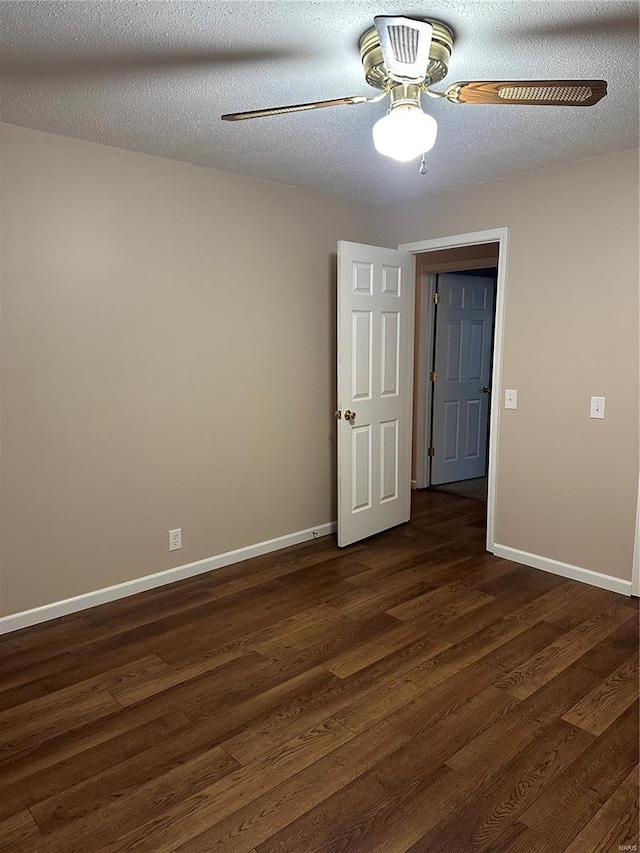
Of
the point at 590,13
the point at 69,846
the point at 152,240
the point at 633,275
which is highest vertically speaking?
the point at 590,13

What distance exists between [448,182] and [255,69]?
6.47ft

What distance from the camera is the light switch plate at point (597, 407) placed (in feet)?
11.0

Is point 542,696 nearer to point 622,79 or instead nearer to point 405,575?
point 405,575

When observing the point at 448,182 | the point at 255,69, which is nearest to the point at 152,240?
the point at 255,69

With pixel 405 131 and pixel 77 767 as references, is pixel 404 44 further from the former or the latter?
pixel 77 767

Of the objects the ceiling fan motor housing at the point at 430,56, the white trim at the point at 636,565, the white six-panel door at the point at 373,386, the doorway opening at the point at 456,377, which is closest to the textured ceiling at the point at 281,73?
the ceiling fan motor housing at the point at 430,56

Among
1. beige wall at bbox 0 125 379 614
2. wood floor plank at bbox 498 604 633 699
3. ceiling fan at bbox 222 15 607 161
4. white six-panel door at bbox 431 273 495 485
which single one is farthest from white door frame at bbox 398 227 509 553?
ceiling fan at bbox 222 15 607 161

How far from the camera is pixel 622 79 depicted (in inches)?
87.5

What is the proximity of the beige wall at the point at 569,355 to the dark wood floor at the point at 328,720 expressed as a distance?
0.43 m

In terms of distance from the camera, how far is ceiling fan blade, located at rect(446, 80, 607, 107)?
5.64ft

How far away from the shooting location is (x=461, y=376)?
5.96 meters

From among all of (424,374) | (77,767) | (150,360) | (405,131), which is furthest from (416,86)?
(424,374)

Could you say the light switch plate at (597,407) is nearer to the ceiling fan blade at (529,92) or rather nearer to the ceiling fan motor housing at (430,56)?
the ceiling fan blade at (529,92)

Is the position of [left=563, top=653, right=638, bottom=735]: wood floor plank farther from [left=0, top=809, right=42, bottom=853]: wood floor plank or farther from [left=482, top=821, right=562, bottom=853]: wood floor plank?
[left=0, top=809, right=42, bottom=853]: wood floor plank
